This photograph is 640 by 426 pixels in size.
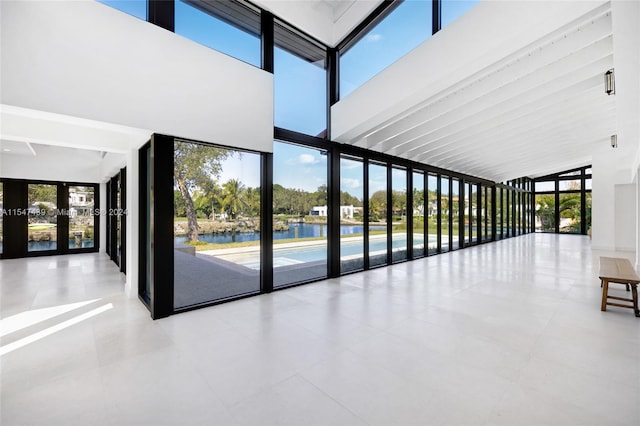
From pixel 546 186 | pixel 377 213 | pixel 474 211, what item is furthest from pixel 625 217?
pixel 377 213

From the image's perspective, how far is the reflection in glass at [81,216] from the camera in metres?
9.91

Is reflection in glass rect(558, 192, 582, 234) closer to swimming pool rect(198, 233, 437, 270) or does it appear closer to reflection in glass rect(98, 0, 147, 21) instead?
swimming pool rect(198, 233, 437, 270)

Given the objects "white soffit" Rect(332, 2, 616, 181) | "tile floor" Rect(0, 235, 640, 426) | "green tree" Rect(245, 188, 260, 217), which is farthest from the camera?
"green tree" Rect(245, 188, 260, 217)

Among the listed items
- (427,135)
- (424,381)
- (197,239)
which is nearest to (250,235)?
(197,239)

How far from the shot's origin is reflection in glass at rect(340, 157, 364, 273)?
680 centimetres

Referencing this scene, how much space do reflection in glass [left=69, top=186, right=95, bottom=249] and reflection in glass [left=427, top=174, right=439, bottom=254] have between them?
1194cm

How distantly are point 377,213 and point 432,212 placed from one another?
3241 millimetres

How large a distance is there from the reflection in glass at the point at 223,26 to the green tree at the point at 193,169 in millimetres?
1620

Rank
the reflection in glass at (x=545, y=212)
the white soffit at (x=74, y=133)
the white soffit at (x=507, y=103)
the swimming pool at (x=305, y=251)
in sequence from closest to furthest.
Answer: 1. the white soffit at (x=507, y=103)
2. the white soffit at (x=74, y=133)
3. the swimming pool at (x=305, y=251)
4. the reflection in glass at (x=545, y=212)

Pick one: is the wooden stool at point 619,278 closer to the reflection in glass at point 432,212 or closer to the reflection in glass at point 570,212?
the reflection in glass at point 432,212

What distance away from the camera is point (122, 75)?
11.8 ft

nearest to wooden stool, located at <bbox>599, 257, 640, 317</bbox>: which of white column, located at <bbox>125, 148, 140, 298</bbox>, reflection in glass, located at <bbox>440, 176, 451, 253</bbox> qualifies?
reflection in glass, located at <bbox>440, 176, 451, 253</bbox>

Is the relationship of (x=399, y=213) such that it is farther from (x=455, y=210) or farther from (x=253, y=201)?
(x=253, y=201)

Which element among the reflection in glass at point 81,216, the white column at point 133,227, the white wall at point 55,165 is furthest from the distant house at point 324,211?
the reflection in glass at point 81,216
